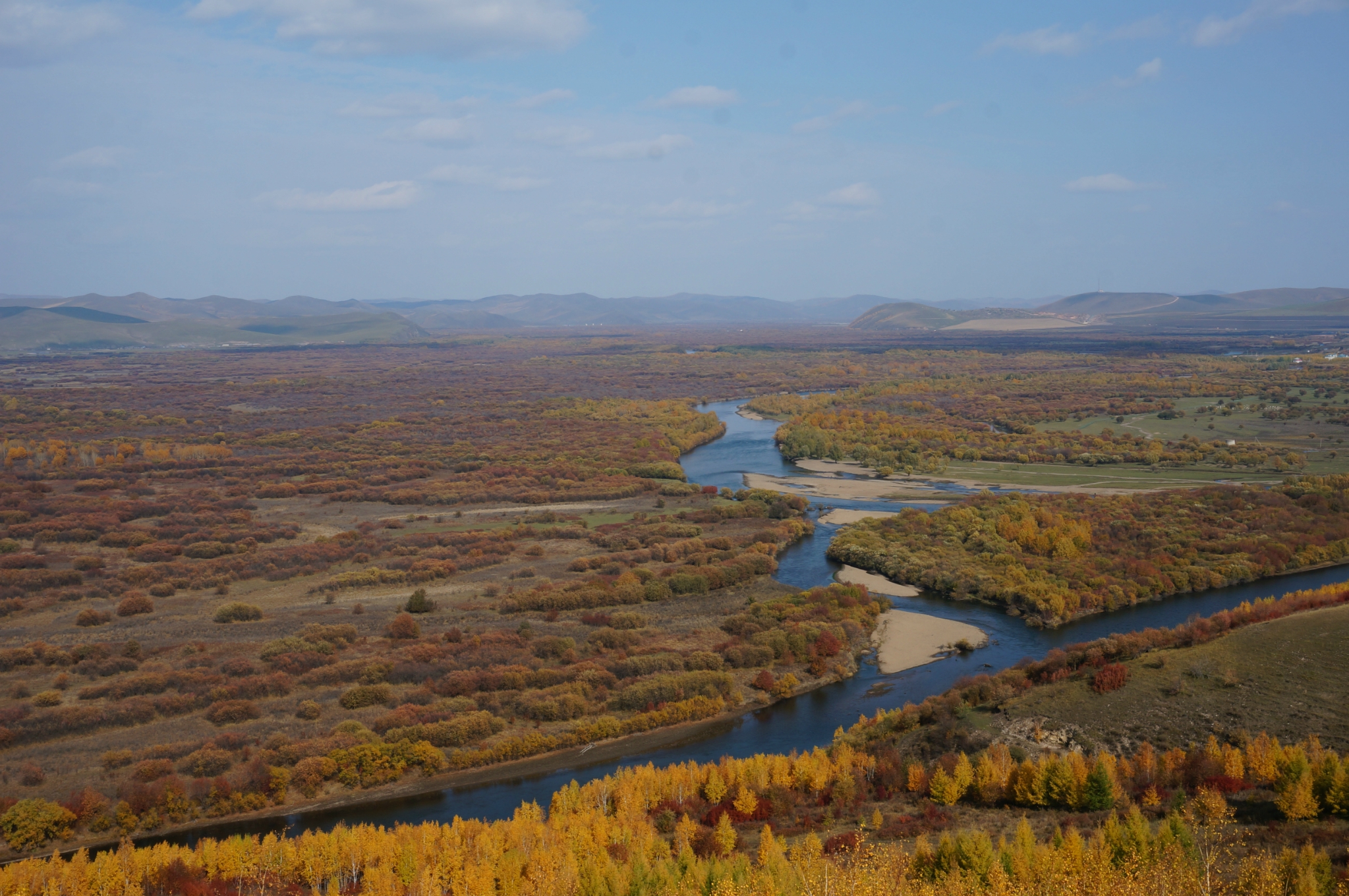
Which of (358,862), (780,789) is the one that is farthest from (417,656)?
(780,789)

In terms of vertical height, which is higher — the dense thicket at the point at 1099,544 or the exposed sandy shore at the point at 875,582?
the dense thicket at the point at 1099,544

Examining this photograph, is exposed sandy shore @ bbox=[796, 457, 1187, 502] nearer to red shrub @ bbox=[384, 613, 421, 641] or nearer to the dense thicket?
the dense thicket

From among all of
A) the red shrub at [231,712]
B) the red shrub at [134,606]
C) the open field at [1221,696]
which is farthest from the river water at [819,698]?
the red shrub at [134,606]

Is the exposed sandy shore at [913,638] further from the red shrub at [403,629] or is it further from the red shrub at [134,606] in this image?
the red shrub at [134,606]

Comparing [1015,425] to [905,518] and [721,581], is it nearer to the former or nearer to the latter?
[905,518]

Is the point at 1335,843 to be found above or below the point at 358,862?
above
